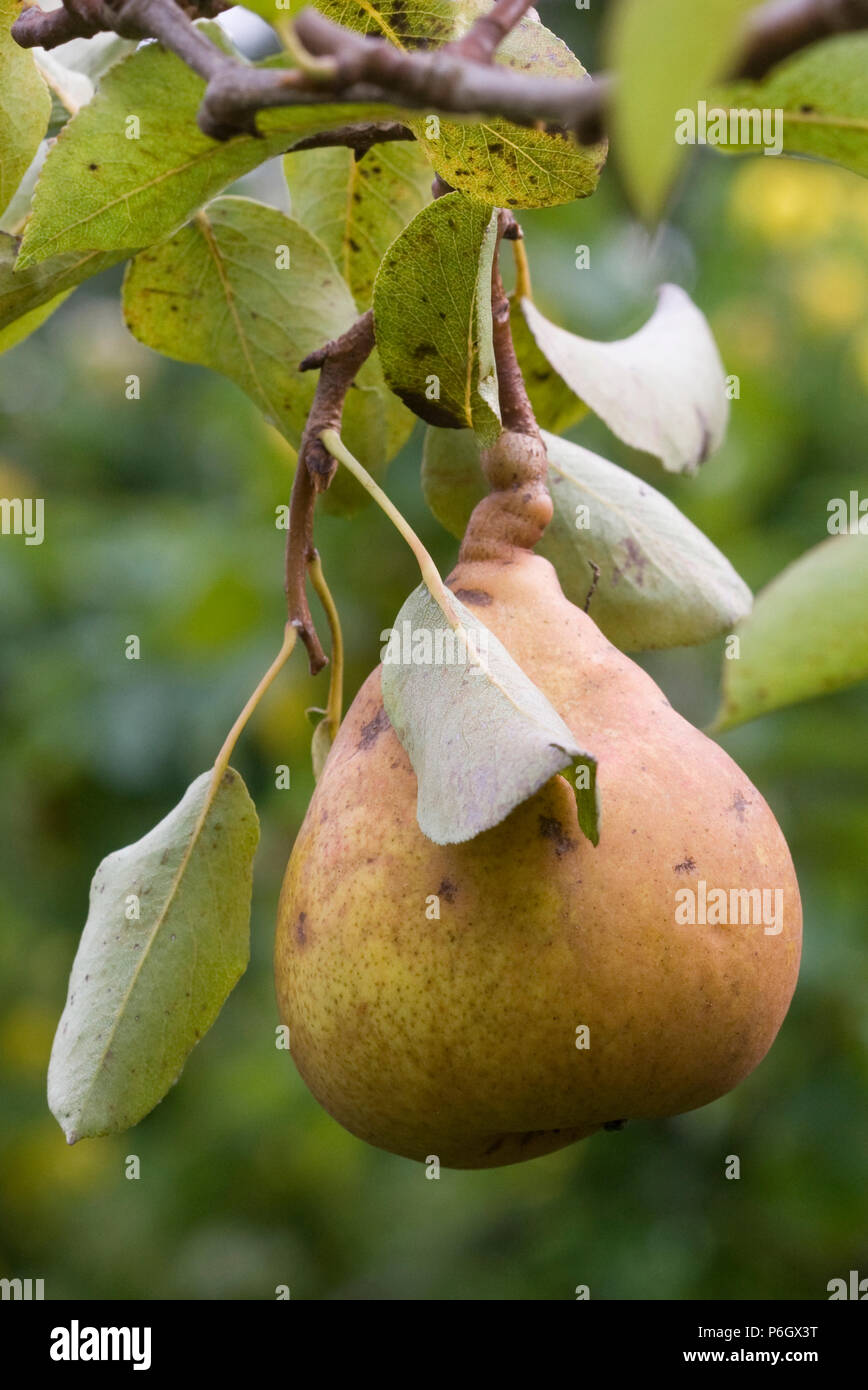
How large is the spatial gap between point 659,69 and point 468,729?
0.37 metres

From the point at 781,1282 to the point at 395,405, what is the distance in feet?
5.80

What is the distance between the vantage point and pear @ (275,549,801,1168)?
727 millimetres

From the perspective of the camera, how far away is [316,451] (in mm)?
870

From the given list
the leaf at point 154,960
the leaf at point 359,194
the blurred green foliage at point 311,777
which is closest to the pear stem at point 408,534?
the leaf at point 154,960

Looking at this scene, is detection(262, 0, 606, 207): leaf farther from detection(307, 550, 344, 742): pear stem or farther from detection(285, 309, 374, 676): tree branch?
detection(307, 550, 344, 742): pear stem

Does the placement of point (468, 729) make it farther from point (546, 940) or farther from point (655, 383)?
point (655, 383)

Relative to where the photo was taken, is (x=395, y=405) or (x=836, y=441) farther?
(x=836, y=441)

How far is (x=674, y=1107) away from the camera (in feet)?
2.65

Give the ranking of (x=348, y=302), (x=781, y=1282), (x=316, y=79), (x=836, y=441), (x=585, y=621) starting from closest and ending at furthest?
(x=316, y=79) → (x=585, y=621) → (x=348, y=302) → (x=781, y=1282) → (x=836, y=441)

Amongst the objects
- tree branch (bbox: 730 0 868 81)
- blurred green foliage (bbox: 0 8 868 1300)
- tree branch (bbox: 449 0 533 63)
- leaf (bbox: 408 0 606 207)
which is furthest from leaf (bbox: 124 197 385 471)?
blurred green foliage (bbox: 0 8 868 1300)

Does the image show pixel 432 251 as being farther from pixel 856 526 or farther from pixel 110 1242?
pixel 110 1242

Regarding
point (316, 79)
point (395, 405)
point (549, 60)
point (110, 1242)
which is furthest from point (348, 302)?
point (110, 1242)

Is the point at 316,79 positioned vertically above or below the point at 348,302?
below

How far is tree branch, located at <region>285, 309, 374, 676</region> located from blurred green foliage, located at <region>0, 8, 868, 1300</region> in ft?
4.77
